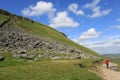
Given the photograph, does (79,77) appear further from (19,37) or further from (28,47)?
(19,37)

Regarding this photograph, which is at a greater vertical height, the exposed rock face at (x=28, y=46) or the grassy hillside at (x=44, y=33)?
the grassy hillside at (x=44, y=33)

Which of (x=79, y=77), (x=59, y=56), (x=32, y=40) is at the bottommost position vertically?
(x=79, y=77)

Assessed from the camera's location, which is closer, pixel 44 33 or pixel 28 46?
pixel 28 46

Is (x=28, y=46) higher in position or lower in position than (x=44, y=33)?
lower

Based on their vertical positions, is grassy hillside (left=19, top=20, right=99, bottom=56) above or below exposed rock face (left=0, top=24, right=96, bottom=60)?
above

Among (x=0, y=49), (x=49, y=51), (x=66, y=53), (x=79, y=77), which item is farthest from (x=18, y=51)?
(x=79, y=77)

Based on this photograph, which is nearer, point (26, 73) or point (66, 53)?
point (26, 73)

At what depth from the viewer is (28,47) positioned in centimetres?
8000

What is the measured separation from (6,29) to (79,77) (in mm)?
54024

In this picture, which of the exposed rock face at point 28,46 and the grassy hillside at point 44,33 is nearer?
the exposed rock face at point 28,46

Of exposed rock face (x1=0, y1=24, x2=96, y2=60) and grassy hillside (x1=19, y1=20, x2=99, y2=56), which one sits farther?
grassy hillside (x1=19, y1=20, x2=99, y2=56)

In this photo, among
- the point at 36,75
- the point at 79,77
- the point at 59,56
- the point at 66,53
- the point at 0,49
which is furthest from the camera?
the point at 66,53

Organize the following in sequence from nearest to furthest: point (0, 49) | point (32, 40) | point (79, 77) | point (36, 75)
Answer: point (36, 75) → point (79, 77) → point (0, 49) → point (32, 40)

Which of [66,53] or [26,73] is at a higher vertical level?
[66,53]
